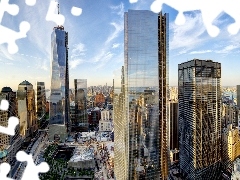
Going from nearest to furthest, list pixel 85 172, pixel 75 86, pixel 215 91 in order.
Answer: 1. pixel 85 172
2. pixel 215 91
3. pixel 75 86

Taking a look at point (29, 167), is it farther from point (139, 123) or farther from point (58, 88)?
point (58, 88)


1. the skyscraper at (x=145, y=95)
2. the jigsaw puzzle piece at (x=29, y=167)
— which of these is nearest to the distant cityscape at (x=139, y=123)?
the skyscraper at (x=145, y=95)

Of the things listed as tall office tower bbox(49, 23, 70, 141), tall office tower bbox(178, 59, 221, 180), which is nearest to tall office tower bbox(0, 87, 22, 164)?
tall office tower bbox(49, 23, 70, 141)

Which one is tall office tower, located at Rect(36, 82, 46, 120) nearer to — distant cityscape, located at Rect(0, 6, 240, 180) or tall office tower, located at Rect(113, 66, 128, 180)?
distant cityscape, located at Rect(0, 6, 240, 180)

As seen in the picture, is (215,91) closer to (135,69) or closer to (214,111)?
(214,111)

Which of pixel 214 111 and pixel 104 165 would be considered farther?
pixel 104 165

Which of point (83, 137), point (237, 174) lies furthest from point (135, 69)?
point (83, 137)

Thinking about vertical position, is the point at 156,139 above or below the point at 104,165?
above
